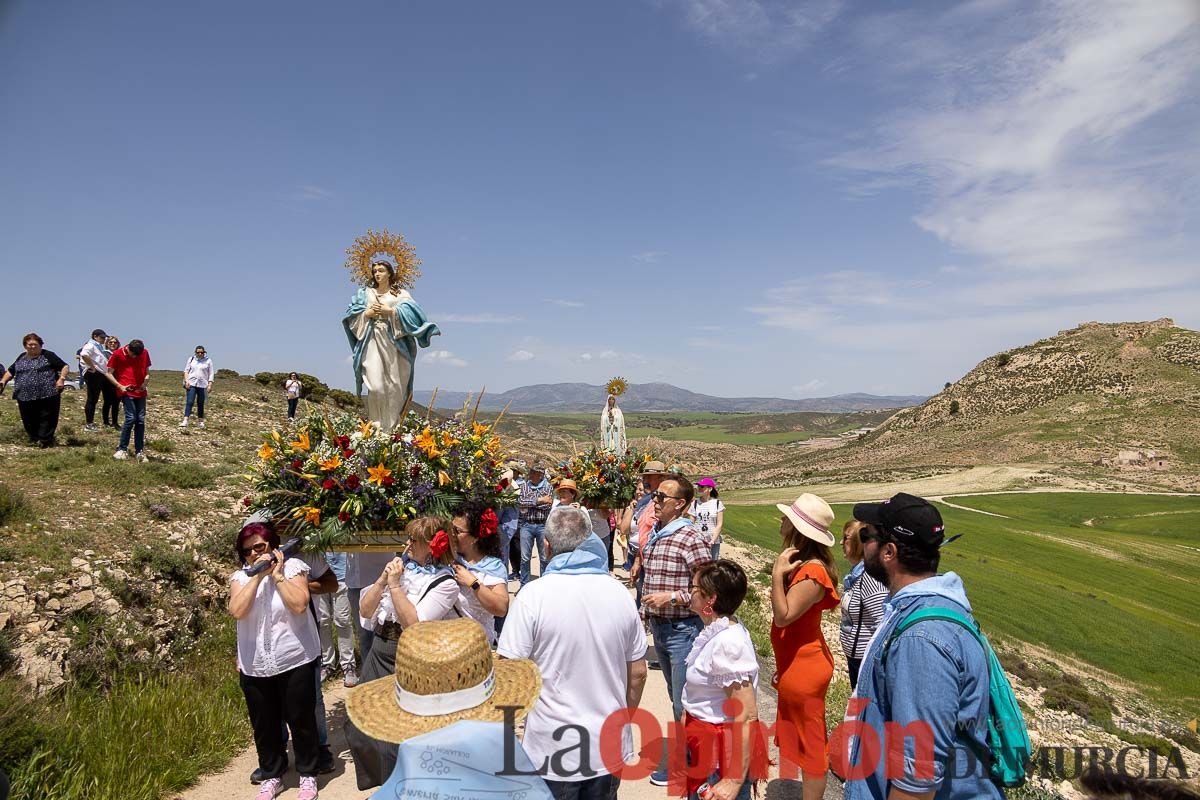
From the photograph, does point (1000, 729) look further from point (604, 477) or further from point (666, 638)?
point (604, 477)

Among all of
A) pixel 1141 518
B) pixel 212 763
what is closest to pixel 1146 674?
pixel 212 763

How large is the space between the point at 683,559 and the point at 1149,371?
80.5m

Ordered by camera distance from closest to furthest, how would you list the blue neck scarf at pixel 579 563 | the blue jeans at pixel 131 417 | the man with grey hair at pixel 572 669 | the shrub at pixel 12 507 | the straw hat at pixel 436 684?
1. the straw hat at pixel 436 684
2. the man with grey hair at pixel 572 669
3. the blue neck scarf at pixel 579 563
4. the shrub at pixel 12 507
5. the blue jeans at pixel 131 417

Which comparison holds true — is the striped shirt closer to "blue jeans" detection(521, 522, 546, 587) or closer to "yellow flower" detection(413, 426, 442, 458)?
"yellow flower" detection(413, 426, 442, 458)

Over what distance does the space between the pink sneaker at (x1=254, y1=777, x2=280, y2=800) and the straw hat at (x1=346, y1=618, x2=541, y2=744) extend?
2.92 meters

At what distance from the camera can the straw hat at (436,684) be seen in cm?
223

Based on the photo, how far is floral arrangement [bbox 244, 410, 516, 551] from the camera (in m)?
4.96

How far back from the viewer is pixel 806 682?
4.12 meters

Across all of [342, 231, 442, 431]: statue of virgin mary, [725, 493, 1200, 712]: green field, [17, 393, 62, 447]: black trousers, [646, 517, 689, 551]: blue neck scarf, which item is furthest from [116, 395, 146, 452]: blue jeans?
[725, 493, 1200, 712]: green field

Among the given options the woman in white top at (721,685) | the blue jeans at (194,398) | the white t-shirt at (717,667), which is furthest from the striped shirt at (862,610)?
the blue jeans at (194,398)

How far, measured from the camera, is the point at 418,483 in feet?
17.2

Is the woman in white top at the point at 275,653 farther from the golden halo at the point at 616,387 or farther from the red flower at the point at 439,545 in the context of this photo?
the golden halo at the point at 616,387

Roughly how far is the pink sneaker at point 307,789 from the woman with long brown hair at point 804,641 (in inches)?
132

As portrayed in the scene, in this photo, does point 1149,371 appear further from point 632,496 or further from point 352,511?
point 352,511
